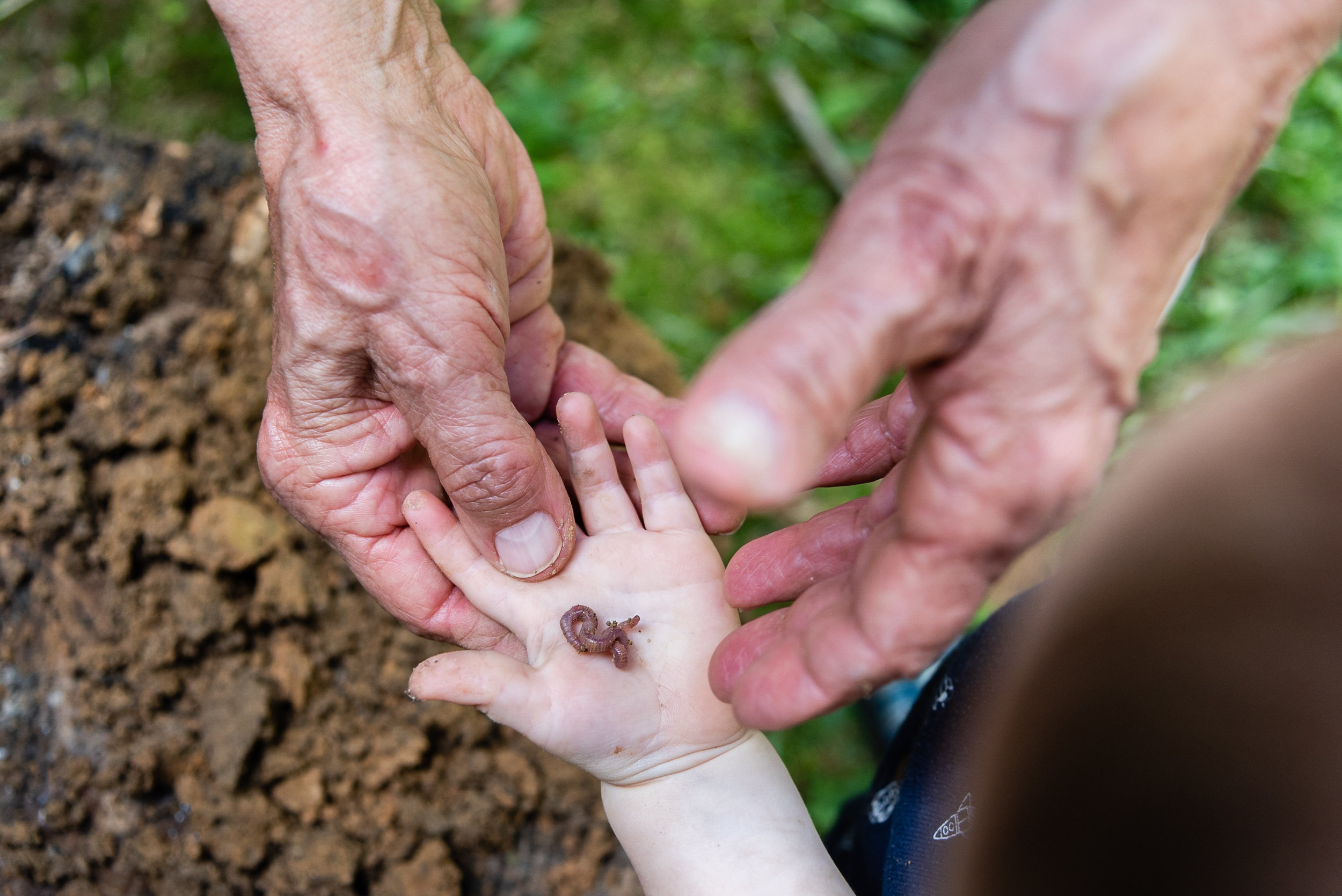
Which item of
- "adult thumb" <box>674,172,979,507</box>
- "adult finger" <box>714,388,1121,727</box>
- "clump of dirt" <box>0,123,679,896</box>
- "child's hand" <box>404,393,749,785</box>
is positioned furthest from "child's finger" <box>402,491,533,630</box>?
"adult thumb" <box>674,172,979,507</box>

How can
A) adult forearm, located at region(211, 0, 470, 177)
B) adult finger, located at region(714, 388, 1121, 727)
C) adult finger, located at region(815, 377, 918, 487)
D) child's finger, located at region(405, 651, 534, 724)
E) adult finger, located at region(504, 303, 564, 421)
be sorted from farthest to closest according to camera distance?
adult finger, located at region(504, 303, 564, 421)
adult finger, located at region(815, 377, 918, 487)
adult forearm, located at region(211, 0, 470, 177)
child's finger, located at region(405, 651, 534, 724)
adult finger, located at region(714, 388, 1121, 727)

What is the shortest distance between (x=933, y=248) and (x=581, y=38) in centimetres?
435

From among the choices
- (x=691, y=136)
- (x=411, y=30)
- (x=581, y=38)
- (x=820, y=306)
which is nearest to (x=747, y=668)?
(x=820, y=306)

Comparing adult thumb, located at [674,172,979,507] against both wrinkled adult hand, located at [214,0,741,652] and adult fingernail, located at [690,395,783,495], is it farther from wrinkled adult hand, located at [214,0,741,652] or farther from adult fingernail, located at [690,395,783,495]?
wrinkled adult hand, located at [214,0,741,652]

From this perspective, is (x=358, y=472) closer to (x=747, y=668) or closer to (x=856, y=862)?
(x=747, y=668)

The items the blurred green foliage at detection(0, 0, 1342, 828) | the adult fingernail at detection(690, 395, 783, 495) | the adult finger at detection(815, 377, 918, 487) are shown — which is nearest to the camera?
the adult fingernail at detection(690, 395, 783, 495)

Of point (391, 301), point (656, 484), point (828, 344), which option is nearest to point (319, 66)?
point (391, 301)

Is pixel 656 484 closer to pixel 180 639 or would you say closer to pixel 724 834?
pixel 724 834

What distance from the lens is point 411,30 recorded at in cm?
212

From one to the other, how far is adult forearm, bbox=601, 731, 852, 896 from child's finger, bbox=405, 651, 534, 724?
0.41 m

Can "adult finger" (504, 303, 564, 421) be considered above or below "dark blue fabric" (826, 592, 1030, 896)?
above

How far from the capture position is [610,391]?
255 cm

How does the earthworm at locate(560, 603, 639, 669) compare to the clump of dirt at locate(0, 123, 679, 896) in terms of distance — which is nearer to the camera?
the earthworm at locate(560, 603, 639, 669)

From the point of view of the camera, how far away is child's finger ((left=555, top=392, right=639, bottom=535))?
2.20 m
